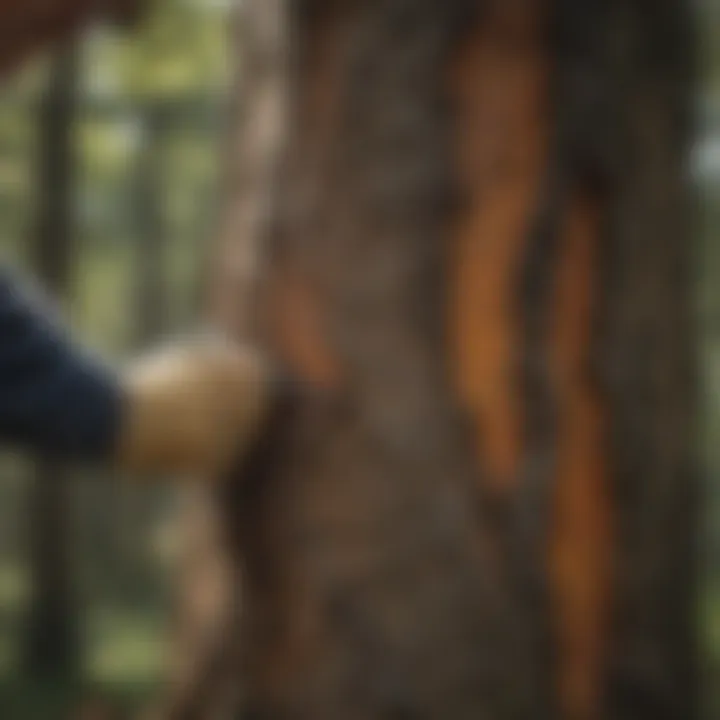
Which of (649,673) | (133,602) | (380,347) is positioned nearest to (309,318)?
(380,347)

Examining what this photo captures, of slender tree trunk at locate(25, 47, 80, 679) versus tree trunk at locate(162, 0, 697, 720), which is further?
slender tree trunk at locate(25, 47, 80, 679)

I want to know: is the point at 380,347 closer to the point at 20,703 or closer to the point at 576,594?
the point at 576,594

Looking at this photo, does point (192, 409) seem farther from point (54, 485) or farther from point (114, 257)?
point (114, 257)

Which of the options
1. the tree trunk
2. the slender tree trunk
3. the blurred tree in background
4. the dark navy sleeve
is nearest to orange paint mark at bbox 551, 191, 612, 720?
the tree trunk

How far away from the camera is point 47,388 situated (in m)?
1.36

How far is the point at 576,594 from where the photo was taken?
152cm

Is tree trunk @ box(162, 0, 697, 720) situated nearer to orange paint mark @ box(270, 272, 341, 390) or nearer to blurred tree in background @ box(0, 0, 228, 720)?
orange paint mark @ box(270, 272, 341, 390)

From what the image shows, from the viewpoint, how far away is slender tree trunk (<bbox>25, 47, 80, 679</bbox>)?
15.4 feet

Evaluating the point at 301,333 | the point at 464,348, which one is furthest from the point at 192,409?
the point at 464,348

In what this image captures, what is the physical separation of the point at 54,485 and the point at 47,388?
360 cm

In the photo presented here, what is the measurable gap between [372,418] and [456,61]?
28 cm

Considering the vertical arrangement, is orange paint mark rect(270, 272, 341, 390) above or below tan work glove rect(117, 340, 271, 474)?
above

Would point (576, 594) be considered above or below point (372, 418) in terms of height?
below

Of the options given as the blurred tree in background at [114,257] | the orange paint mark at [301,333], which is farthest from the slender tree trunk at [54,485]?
the orange paint mark at [301,333]
